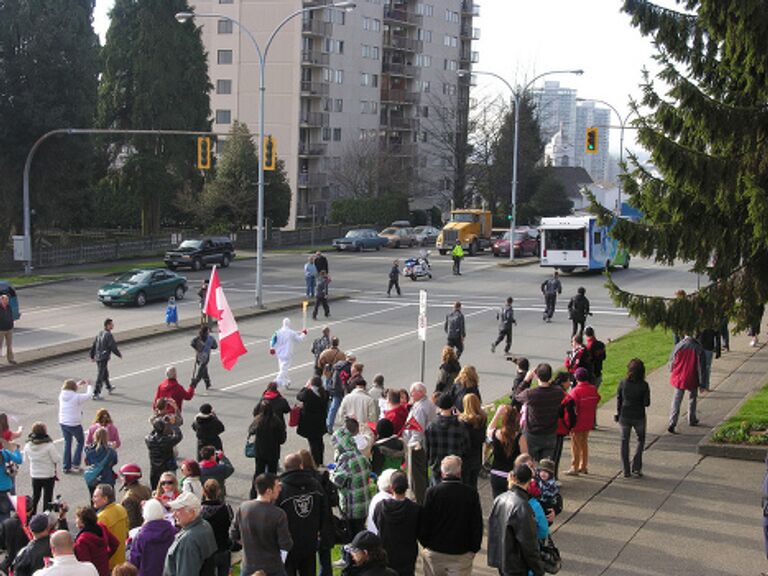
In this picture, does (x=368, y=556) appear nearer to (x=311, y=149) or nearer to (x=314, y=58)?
(x=311, y=149)

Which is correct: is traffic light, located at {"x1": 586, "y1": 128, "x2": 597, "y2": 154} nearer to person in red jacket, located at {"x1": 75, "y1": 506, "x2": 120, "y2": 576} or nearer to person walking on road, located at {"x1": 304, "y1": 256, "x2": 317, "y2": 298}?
person walking on road, located at {"x1": 304, "y1": 256, "x2": 317, "y2": 298}

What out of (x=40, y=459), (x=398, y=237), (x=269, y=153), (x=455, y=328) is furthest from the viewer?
(x=398, y=237)

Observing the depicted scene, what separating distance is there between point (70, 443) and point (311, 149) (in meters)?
70.8

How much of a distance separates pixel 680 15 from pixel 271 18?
229ft

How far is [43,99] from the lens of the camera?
1997 inches

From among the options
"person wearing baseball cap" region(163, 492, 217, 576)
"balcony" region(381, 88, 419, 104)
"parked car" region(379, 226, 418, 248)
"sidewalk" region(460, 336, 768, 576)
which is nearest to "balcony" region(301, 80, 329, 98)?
"balcony" region(381, 88, 419, 104)

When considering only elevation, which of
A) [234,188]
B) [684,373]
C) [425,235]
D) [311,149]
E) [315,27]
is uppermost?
[315,27]

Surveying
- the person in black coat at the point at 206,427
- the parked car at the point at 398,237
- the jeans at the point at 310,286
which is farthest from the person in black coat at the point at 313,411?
the parked car at the point at 398,237

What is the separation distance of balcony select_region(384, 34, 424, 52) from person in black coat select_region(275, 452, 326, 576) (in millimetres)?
88177

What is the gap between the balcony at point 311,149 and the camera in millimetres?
84312

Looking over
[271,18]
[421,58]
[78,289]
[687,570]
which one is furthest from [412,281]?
[421,58]

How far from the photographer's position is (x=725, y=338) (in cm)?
2491

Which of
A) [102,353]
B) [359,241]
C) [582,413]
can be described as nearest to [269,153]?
[102,353]

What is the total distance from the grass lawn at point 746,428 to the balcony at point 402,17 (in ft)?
267
